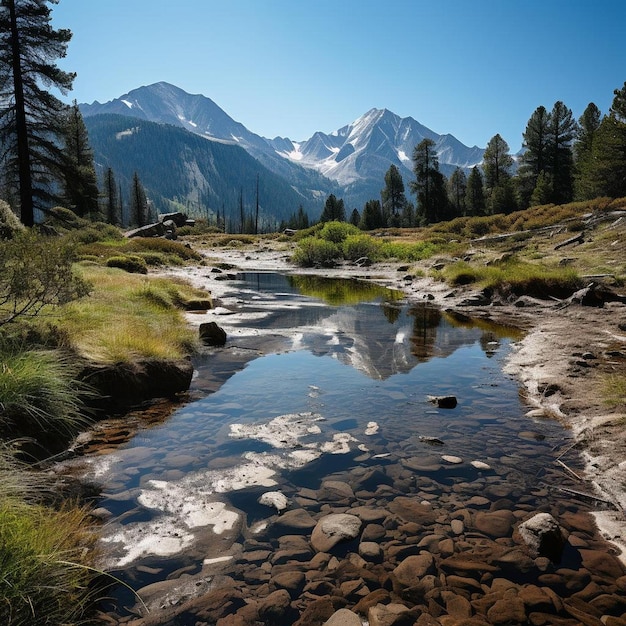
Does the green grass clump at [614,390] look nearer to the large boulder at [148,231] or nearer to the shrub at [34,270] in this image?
the shrub at [34,270]

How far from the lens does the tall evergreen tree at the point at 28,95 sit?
62.7ft

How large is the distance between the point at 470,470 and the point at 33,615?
3.92 meters

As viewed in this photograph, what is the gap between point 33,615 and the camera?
2.36 m

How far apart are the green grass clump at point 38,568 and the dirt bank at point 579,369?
12.7 ft

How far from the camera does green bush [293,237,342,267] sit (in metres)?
38.3

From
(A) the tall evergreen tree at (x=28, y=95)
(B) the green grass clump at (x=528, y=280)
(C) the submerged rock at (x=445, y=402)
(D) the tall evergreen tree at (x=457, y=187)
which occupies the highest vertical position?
(D) the tall evergreen tree at (x=457, y=187)

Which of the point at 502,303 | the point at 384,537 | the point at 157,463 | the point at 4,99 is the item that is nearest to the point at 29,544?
the point at 157,463

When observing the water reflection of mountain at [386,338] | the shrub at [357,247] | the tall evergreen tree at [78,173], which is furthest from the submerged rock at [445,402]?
the shrub at [357,247]

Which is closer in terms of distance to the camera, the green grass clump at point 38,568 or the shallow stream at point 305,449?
the green grass clump at point 38,568

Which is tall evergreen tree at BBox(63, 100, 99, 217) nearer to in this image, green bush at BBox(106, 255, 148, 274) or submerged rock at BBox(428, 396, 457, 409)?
green bush at BBox(106, 255, 148, 274)

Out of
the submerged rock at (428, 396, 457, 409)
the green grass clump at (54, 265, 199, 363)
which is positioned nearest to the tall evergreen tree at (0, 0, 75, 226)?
the green grass clump at (54, 265, 199, 363)

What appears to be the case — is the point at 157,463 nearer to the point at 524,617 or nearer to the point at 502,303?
the point at 524,617

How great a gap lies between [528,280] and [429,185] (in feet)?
211

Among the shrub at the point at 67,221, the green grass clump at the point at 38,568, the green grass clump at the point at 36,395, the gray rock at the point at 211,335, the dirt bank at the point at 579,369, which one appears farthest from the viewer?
the shrub at the point at 67,221
